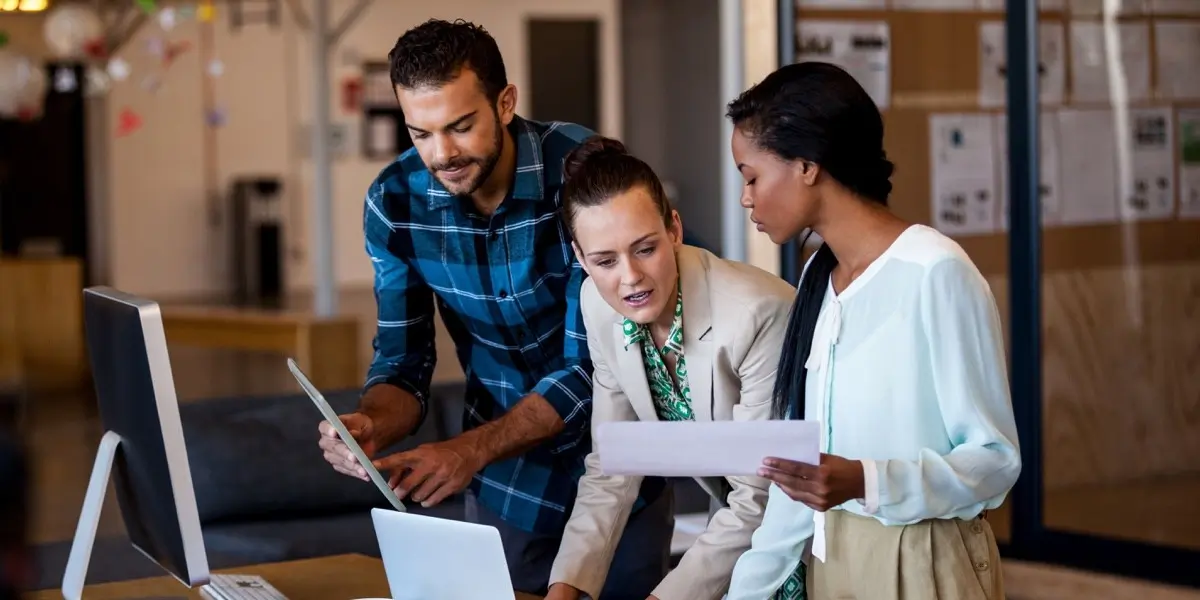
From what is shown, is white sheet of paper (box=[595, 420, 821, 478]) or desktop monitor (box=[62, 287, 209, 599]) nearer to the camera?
white sheet of paper (box=[595, 420, 821, 478])

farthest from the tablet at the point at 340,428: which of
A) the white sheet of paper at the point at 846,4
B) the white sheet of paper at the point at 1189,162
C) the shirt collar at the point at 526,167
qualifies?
the white sheet of paper at the point at 846,4

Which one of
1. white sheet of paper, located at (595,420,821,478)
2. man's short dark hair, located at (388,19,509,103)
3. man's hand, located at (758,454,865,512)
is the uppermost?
man's short dark hair, located at (388,19,509,103)

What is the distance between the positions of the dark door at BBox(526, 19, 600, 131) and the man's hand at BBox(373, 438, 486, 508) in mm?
13681

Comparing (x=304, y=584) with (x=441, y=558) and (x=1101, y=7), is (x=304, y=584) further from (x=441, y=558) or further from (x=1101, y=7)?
(x=1101, y=7)

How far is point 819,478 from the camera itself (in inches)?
70.7

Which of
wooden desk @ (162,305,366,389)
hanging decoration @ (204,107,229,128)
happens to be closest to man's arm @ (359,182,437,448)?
wooden desk @ (162,305,366,389)

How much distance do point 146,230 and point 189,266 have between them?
573 millimetres

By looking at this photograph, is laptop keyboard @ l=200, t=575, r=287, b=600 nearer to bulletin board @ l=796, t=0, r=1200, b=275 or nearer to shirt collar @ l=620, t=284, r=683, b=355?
shirt collar @ l=620, t=284, r=683, b=355

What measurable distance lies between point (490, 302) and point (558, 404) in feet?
0.77

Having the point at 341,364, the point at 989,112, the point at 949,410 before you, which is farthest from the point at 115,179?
the point at 949,410

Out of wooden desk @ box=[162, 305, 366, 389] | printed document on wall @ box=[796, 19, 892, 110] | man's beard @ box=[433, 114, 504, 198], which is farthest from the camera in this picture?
wooden desk @ box=[162, 305, 366, 389]

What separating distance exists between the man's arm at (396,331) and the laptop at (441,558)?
2.02 ft

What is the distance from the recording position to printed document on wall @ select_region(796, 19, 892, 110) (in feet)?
16.5

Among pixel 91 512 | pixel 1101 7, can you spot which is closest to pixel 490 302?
pixel 91 512
